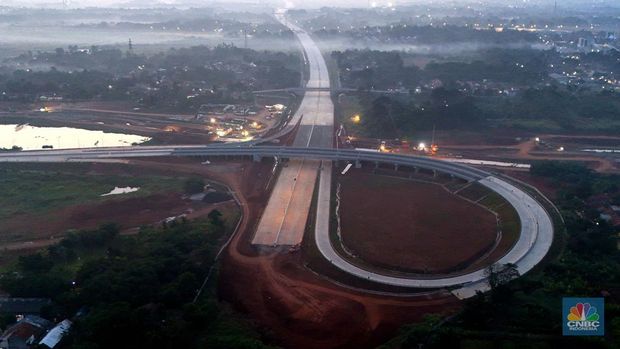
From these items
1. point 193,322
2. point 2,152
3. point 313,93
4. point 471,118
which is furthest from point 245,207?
point 313,93

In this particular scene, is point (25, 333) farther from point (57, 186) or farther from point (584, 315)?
point (584, 315)

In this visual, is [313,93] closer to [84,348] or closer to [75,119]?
[75,119]

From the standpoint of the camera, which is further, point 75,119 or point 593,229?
point 75,119

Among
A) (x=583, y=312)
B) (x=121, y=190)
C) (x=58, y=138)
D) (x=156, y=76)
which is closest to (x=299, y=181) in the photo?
(x=121, y=190)

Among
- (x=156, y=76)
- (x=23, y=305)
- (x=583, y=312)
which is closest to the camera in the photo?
(x=583, y=312)

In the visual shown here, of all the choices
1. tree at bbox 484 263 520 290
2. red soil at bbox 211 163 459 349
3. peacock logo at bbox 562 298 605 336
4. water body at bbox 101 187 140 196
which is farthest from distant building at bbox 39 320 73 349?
peacock logo at bbox 562 298 605 336
